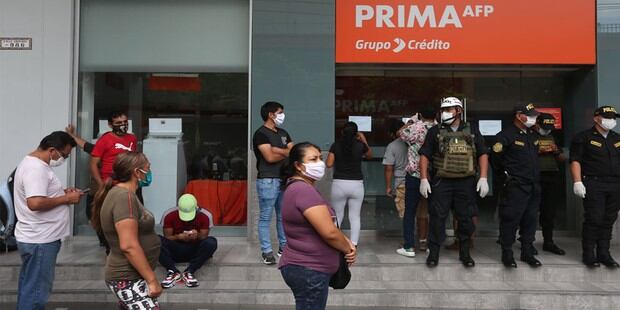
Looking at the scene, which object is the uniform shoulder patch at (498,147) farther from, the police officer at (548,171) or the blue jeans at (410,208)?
the blue jeans at (410,208)

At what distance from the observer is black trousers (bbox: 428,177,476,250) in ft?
17.9

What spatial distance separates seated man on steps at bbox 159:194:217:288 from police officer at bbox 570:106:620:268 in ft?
13.7

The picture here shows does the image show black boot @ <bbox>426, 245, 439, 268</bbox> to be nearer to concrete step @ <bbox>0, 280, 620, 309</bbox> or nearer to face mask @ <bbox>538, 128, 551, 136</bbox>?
concrete step @ <bbox>0, 280, 620, 309</bbox>

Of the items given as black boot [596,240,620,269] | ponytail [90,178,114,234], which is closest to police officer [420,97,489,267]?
black boot [596,240,620,269]

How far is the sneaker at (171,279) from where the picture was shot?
17.0 feet

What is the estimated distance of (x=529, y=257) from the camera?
5.61 m

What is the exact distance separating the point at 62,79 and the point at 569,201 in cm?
753

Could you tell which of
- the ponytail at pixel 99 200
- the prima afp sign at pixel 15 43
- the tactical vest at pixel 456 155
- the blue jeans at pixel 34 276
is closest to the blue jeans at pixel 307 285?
the ponytail at pixel 99 200

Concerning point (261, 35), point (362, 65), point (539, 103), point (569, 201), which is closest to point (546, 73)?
point (539, 103)

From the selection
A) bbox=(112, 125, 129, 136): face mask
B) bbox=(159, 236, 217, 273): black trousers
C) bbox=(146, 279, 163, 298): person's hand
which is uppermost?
bbox=(112, 125, 129, 136): face mask

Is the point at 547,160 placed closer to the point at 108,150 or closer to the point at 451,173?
the point at 451,173

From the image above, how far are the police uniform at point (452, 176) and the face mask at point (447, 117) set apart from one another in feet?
0.19

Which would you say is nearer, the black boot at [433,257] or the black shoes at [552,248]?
the black boot at [433,257]

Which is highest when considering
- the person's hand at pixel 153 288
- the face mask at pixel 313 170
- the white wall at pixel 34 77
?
the white wall at pixel 34 77
